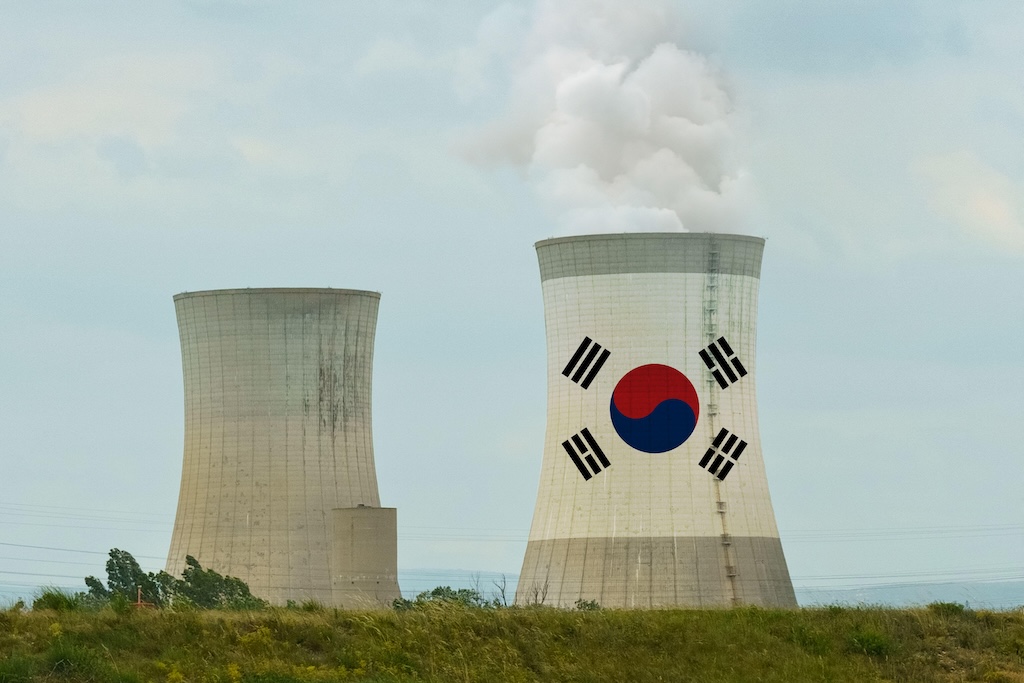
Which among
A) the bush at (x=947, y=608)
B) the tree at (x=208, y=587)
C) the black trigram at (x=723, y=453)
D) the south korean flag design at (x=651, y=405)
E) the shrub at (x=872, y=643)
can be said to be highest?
the south korean flag design at (x=651, y=405)

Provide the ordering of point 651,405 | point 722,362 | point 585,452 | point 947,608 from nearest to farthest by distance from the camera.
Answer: point 947,608 < point 585,452 < point 651,405 < point 722,362

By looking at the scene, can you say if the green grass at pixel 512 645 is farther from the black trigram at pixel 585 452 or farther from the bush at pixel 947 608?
the black trigram at pixel 585 452

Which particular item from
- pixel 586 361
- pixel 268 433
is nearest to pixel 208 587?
pixel 268 433

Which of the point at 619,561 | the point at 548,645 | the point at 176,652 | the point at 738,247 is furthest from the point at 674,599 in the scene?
the point at 176,652

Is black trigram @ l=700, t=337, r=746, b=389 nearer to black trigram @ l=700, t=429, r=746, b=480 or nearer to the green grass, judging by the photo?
black trigram @ l=700, t=429, r=746, b=480

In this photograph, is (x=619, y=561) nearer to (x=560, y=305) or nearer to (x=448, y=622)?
(x=560, y=305)

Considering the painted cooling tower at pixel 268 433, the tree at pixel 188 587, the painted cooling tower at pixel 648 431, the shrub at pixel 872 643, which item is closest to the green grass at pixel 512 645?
the shrub at pixel 872 643

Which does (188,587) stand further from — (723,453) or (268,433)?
(723,453)
